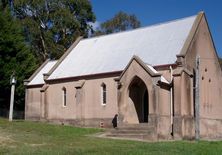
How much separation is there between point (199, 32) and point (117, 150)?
20688 millimetres

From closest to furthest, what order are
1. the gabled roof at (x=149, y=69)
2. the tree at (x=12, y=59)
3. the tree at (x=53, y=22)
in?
the gabled roof at (x=149, y=69) → the tree at (x=12, y=59) → the tree at (x=53, y=22)

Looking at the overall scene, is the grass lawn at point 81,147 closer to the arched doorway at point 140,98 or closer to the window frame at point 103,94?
the arched doorway at point 140,98

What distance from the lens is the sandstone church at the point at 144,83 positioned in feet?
122

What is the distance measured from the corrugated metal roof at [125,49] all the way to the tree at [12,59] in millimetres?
10005

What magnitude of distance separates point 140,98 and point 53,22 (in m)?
34.3

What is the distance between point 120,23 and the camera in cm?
8462

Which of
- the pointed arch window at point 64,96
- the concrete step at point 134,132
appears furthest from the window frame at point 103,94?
the concrete step at point 134,132

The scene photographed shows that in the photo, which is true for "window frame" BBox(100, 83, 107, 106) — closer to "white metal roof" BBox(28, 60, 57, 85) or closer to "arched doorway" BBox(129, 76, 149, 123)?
"arched doorway" BBox(129, 76, 149, 123)

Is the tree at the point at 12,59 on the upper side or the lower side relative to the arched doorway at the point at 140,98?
upper

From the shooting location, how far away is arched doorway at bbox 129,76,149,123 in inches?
1583

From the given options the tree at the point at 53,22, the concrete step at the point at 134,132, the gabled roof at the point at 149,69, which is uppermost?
the tree at the point at 53,22

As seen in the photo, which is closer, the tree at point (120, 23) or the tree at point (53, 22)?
the tree at point (53, 22)

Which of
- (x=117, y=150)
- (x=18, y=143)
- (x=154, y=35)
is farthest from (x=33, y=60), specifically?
(x=117, y=150)

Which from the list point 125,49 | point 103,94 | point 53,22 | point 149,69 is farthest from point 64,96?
point 53,22
